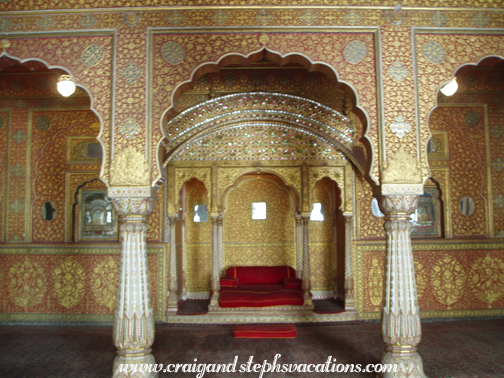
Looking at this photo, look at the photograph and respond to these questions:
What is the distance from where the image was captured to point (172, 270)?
771cm

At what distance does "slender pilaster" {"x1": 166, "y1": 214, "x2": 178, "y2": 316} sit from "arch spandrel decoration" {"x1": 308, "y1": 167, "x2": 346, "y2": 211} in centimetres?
265

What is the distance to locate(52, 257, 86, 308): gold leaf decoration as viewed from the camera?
695 centimetres

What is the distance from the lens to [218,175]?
749 cm

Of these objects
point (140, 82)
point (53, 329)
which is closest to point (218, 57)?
point (140, 82)

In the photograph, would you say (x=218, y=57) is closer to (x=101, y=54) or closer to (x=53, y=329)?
(x=101, y=54)

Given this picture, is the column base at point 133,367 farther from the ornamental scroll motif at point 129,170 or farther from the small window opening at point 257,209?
the small window opening at point 257,209

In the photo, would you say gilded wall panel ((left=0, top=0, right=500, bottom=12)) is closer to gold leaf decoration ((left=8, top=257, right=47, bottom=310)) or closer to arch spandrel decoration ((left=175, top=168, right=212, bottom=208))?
arch spandrel decoration ((left=175, top=168, right=212, bottom=208))

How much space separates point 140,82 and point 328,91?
12.5 ft

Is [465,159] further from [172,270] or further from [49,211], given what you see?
[49,211]

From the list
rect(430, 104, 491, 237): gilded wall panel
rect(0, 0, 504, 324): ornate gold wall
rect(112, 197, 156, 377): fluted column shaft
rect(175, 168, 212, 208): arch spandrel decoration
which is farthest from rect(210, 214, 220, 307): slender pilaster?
rect(430, 104, 491, 237): gilded wall panel

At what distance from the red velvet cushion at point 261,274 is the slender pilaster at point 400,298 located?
4.29m

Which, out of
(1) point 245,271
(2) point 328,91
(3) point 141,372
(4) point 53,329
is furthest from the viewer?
(1) point 245,271

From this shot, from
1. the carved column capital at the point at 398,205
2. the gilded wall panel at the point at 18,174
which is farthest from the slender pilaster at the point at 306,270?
the gilded wall panel at the point at 18,174

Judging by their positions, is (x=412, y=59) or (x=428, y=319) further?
(x=428, y=319)
